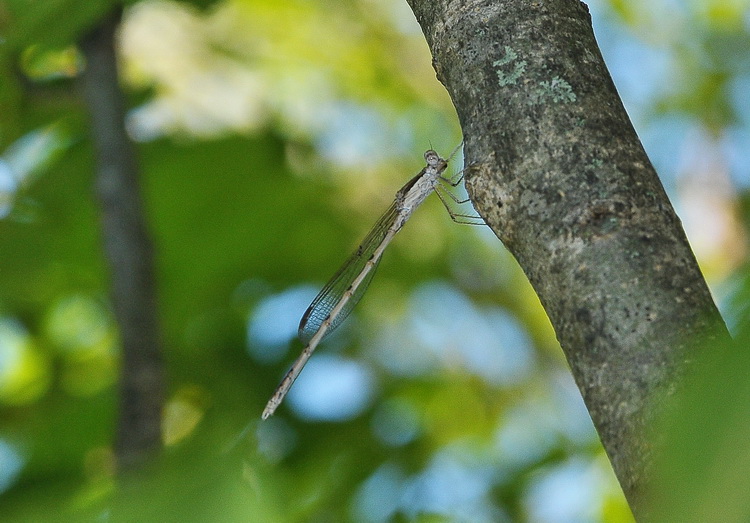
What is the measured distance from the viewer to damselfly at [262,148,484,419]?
155 inches

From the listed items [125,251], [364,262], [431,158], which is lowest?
[125,251]

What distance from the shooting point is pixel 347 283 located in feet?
13.7

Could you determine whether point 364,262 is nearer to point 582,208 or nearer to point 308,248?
point 308,248

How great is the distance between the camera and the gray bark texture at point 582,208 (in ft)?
3.73

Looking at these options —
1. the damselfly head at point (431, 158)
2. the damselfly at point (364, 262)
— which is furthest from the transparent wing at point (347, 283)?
the damselfly head at point (431, 158)

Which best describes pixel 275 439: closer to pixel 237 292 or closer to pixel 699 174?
pixel 237 292

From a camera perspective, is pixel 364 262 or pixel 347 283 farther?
pixel 364 262

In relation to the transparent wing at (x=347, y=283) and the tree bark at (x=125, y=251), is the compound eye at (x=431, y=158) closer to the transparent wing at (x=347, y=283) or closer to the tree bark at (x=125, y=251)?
the transparent wing at (x=347, y=283)

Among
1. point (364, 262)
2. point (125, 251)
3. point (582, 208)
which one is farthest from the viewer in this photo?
point (364, 262)

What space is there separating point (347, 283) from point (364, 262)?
0.18 m

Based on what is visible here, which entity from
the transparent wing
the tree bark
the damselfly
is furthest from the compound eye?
the tree bark

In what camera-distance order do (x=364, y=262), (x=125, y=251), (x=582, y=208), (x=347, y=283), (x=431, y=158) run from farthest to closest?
(x=431, y=158), (x=364, y=262), (x=347, y=283), (x=125, y=251), (x=582, y=208)


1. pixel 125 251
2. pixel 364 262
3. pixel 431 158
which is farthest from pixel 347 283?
pixel 125 251

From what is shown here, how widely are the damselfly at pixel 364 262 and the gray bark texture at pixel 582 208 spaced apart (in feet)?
7.81
